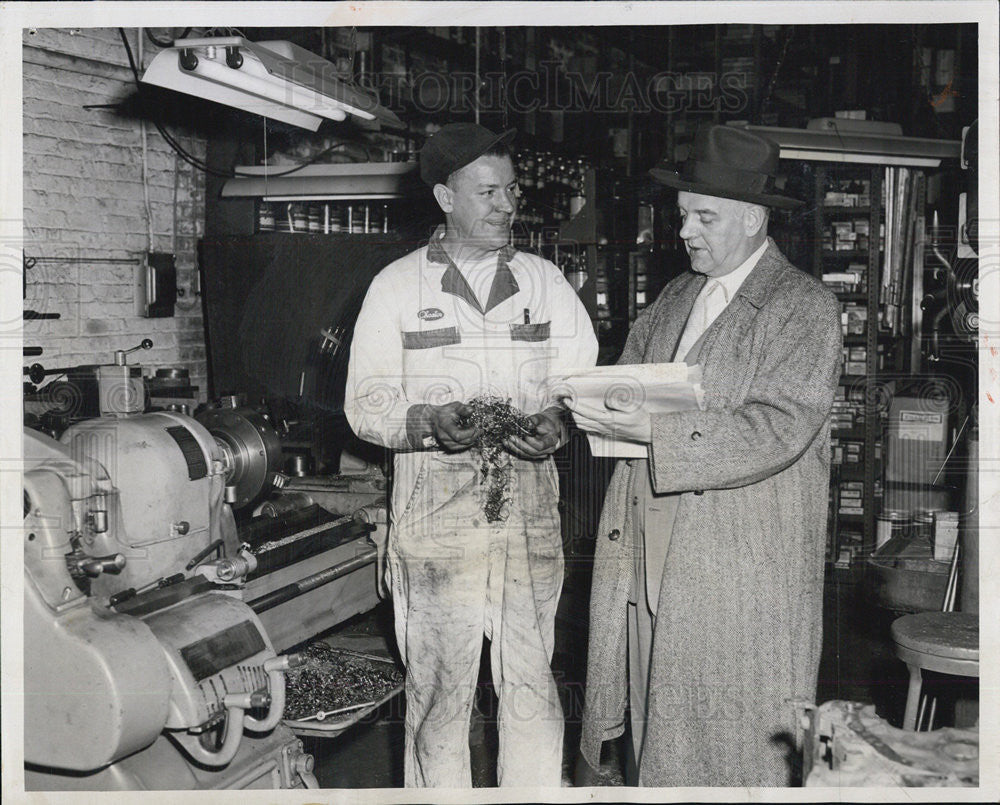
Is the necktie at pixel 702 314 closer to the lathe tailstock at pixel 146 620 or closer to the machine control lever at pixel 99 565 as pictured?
the lathe tailstock at pixel 146 620

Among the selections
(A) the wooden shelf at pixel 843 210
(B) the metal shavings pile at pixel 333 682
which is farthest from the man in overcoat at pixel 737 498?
(A) the wooden shelf at pixel 843 210

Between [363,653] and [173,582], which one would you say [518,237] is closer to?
[363,653]

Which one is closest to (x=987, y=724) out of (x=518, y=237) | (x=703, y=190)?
(x=703, y=190)

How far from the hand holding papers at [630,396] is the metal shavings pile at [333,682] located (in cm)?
129

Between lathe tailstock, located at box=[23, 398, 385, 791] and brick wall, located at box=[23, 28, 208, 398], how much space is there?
1.73 meters

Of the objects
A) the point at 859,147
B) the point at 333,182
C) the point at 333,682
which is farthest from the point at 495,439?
the point at 859,147

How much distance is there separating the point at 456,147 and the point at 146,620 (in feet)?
4.82

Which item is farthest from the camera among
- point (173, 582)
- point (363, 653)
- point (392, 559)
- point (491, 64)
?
point (491, 64)

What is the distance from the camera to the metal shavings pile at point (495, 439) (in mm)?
2586

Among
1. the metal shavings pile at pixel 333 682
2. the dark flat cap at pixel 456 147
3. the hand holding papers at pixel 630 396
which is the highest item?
the dark flat cap at pixel 456 147

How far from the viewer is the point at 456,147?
260cm

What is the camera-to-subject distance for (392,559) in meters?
2.65

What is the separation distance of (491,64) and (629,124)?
1.12 meters

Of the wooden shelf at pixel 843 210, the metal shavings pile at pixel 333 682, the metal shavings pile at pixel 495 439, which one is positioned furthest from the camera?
the wooden shelf at pixel 843 210
